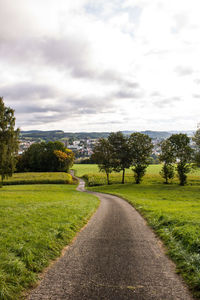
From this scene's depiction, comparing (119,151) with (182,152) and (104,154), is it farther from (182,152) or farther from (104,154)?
(182,152)

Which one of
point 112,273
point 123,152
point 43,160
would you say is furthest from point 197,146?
point 43,160

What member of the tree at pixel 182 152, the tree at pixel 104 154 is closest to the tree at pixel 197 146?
the tree at pixel 182 152

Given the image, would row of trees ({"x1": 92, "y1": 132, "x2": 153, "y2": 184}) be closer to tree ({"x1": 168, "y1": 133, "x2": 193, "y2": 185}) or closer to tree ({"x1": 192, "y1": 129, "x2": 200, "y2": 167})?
tree ({"x1": 168, "y1": 133, "x2": 193, "y2": 185})

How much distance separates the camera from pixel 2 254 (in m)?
6.93

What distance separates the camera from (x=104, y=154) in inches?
2312

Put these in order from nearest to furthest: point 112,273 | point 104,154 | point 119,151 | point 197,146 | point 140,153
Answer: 1. point 112,273
2. point 197,146
3. point 140,153
4. point 119,151
5. point 104,154

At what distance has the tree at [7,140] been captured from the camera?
1389 inches

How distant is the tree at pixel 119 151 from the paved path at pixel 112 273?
46.8m

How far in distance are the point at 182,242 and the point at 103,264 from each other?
4389 mm

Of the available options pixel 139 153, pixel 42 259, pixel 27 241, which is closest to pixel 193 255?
pixel 42 259

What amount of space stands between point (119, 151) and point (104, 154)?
484cm

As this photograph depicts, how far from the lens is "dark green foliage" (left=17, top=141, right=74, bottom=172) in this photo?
9031 centimetres

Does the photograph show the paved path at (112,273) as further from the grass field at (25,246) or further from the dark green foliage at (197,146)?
the dark green foliage at (197,146)

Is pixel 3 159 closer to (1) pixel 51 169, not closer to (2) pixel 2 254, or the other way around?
(2) pixel 2 254
